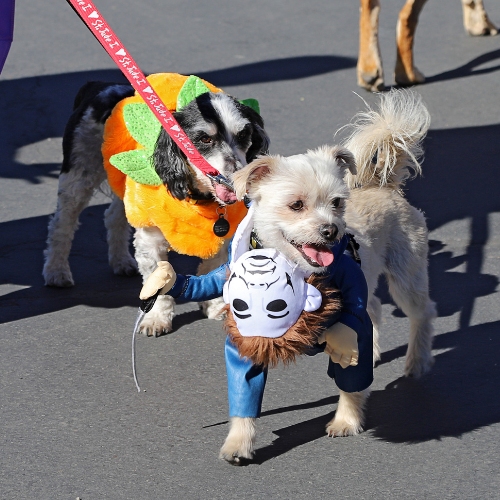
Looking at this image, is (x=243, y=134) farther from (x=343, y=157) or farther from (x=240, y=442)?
(x=240, y=442)

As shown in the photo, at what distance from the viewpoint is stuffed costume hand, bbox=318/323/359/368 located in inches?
130

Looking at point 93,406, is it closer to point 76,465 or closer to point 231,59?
point 76,465

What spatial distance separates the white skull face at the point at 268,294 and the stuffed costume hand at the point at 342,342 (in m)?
0.18

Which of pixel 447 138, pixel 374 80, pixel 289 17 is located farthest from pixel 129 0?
pixel 447 138

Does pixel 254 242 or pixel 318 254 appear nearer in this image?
pixel 318 254

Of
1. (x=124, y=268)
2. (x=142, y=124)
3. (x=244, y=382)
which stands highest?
(x=142, y=124)

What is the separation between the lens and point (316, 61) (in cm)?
903

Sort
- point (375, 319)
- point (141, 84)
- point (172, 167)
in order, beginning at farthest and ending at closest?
point (375, 319)
point (172, 167)
point (141, 84)

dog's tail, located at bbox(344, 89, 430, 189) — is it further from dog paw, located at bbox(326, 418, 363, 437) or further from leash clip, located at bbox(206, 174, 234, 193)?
dog paw, located at bbox(326, 418, 363, 437)

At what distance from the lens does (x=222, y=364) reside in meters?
4.41

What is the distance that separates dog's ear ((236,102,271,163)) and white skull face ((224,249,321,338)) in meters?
1.35

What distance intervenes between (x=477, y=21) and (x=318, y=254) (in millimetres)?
6981

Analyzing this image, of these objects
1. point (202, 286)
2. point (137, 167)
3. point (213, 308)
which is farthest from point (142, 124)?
point (202, 286)

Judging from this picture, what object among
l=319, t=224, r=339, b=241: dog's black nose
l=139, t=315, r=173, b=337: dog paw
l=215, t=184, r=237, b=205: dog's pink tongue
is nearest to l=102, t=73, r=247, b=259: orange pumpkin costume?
l=215, t=184, r=237, b=205: dog's pink tongue
